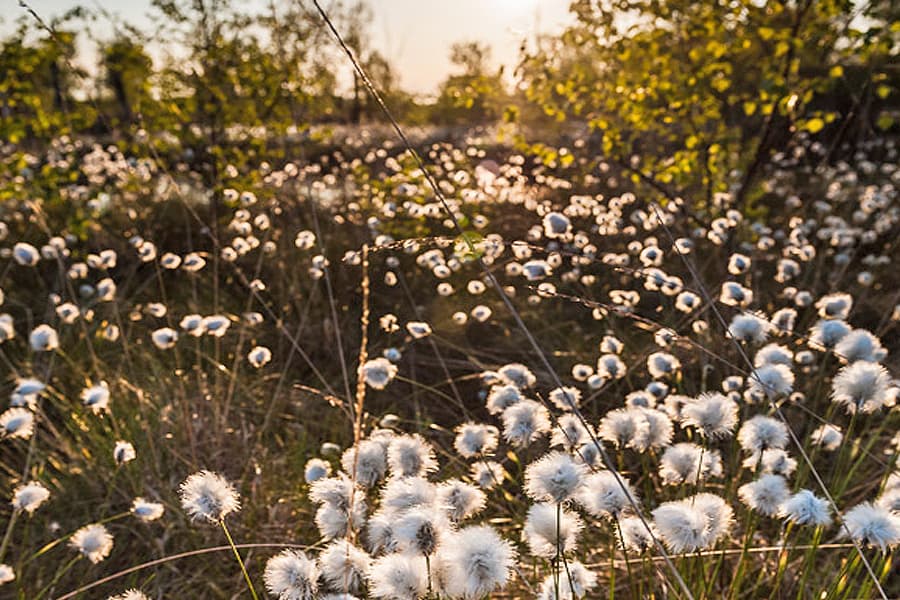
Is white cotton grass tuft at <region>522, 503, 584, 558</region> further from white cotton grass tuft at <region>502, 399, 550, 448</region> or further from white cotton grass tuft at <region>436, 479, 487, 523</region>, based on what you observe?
white cotton grass tuft at <region>502, 399, 550, 448</region>

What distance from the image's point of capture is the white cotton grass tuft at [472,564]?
1.07 m

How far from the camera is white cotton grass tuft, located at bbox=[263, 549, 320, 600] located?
121 cm

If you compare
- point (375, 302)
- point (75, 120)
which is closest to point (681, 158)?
point (375, 302)

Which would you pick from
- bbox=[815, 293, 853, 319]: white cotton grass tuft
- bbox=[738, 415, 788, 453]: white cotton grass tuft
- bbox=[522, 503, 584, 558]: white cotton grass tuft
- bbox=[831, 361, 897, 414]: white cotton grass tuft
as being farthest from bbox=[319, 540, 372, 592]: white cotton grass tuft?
bbox=[815, 293, 853, 319]: white cotton grass tuft

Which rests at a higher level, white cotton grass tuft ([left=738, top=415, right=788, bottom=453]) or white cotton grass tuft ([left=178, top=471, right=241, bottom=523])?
white cotton grass tuft ([left=738, top=415, right=788, bottom=453])

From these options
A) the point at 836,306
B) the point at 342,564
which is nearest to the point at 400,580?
the point at 342,564

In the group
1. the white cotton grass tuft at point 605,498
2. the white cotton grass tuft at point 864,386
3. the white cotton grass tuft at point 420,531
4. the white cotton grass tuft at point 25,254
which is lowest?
the white cotton grass tuft at point 25,254

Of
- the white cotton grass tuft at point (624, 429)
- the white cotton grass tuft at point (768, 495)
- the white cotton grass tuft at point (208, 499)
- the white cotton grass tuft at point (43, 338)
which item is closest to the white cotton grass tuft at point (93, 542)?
the white cotton grass tuft at point (208, 499)

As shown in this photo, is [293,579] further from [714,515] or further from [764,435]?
[764,435]

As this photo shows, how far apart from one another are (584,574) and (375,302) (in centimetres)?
375

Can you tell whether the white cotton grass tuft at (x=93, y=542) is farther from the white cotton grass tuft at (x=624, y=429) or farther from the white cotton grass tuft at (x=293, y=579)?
the white cotton grass tuft at (x=624, y=429)

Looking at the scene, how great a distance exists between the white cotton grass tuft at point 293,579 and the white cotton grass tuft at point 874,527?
3.14 feet

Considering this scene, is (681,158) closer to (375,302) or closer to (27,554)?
(375,302)

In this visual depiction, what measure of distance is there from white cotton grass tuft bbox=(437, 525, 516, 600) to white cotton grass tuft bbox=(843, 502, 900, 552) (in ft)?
2.13
